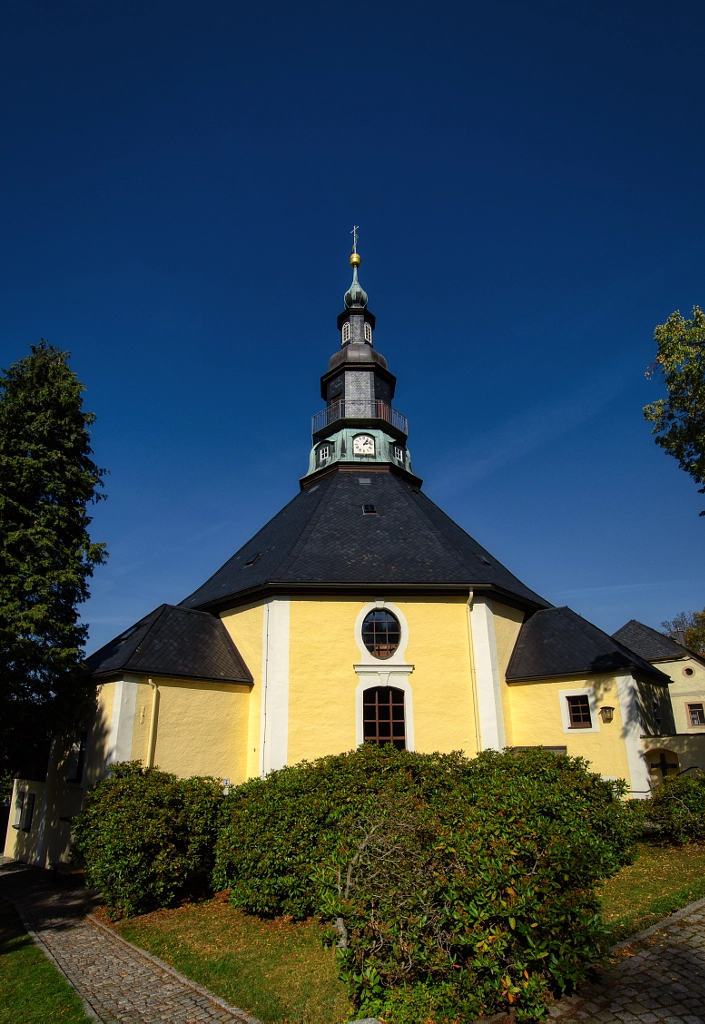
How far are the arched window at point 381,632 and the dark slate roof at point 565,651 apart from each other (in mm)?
3565

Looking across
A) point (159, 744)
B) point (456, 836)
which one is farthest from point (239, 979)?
point (159, 744)

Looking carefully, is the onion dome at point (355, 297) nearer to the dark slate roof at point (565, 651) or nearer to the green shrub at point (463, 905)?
the dark slate roof at point (565, 651)

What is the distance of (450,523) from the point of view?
21.3m

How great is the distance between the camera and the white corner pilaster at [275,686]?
14500 mm

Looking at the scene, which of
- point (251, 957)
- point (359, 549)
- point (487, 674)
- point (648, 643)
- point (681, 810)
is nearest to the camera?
point (251, 957)

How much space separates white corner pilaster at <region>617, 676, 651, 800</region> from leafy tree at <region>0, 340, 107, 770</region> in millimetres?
12908

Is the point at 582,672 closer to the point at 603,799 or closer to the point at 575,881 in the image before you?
the point at 603,799

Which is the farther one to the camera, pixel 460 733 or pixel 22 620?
pixel 460 733

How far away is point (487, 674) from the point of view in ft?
51.0

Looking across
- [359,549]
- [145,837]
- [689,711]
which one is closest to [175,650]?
[359,549]

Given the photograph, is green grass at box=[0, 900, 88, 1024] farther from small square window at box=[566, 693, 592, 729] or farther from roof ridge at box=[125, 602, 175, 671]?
small square window at box=[566, 693, 592, 729]

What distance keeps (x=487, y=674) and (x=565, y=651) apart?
8.60 feet

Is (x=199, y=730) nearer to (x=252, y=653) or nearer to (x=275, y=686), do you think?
(x=275, y=686)

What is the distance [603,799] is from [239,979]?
21.2 ft
